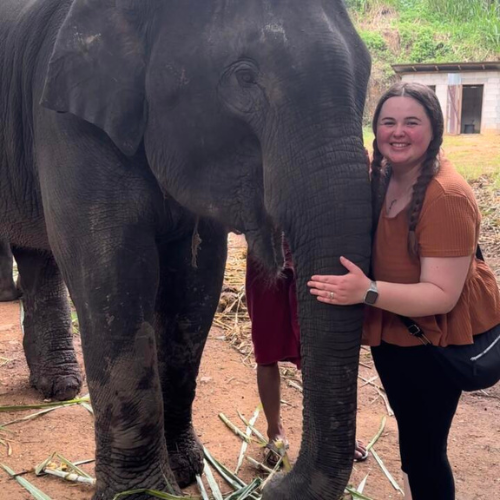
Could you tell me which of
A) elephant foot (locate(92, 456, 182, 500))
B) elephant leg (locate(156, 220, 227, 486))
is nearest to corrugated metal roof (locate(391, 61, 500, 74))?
elephant leg (locate(156, 220, 227, 486))

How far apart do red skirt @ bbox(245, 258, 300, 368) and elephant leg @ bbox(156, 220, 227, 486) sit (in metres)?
0.15

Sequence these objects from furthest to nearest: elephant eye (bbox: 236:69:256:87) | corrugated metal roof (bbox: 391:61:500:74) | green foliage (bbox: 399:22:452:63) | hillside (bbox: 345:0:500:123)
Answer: green foliage (bbox: 399:22:452:63) < hillside (bbox: 345:0:500:123) < corrugated metal roof (bbox: 391:61:500:74) < elephant eye (bbox: 236:69:256:87)

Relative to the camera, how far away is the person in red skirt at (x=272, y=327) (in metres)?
2.98

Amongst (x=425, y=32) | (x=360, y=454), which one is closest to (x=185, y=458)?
(x=360, y=454)

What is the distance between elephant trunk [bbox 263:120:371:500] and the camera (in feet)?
6.15

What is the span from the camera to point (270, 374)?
3.18 metres

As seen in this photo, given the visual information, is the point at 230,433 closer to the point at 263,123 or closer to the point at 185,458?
the point at 185,458

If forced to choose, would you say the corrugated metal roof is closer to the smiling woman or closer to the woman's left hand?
the smiling woman

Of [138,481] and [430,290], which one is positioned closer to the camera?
[430,290]

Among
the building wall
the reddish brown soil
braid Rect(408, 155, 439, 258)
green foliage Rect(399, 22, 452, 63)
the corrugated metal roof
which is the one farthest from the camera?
green foliage Rect(399, 22, 452, 63)

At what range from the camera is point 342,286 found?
1854 millimetres

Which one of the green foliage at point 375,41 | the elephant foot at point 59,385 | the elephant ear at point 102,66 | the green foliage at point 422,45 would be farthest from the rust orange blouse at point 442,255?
the green foliage at point 375,41

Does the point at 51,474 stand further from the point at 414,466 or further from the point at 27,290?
the point at 414,466

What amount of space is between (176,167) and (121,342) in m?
0.59
